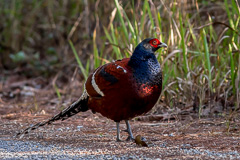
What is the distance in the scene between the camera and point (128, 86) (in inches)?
137

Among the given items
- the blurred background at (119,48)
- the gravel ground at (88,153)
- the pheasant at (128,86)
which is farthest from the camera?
the blurred background at (119,48)

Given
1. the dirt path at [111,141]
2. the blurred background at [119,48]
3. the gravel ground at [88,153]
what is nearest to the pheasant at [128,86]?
the dirt path at [111,141]

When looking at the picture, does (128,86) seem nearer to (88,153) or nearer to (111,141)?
(111,141)

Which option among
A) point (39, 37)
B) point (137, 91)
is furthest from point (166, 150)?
point (39, 37)

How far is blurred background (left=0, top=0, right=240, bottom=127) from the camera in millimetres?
4793

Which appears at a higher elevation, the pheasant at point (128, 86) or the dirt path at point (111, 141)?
the pheasant at point (128, 86)

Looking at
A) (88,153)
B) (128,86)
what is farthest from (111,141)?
(88,153)

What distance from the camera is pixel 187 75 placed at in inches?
189

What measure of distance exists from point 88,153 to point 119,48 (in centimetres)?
254

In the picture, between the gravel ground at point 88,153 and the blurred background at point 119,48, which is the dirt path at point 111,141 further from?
the blurred background at point 119,48

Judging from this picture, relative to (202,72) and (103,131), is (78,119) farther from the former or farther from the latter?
(202,72)

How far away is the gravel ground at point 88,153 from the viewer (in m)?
2.80

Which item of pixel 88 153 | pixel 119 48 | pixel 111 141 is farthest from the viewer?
pixel 119 48

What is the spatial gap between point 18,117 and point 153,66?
7.56 ft
